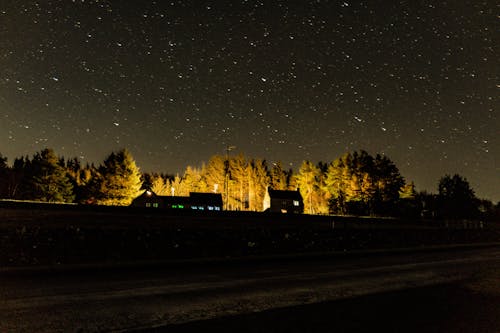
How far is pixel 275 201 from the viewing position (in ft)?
335

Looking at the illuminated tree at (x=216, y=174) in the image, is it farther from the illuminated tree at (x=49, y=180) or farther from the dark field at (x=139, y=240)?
the dark field at (x=139, y=240)

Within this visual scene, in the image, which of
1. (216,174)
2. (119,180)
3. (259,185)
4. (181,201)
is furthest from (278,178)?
(119,180)

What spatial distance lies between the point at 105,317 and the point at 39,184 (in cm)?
6802

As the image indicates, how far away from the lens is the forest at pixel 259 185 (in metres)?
68.2

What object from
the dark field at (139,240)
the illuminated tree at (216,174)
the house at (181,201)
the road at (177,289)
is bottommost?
the road at (177,289)

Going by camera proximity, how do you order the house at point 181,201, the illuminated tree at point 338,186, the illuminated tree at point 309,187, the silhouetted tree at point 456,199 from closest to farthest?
the house at point 181,201 → the illuminated tree at point 338,186 → the silhouetted tree at point 456,199 → the illuminated tree at point 309,187

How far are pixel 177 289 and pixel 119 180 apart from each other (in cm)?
6176

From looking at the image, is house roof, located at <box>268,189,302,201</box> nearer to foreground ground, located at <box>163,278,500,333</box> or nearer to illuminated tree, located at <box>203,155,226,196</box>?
illuminated tree, located at <box>203,155,226,196</box>

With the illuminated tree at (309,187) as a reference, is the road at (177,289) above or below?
below

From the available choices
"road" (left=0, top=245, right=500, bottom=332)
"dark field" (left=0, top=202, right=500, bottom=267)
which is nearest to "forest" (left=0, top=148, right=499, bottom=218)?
"dark field" (left=0, top=202, right=500, bottom=267)

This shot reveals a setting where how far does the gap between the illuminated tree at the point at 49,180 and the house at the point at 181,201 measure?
38.3 ft

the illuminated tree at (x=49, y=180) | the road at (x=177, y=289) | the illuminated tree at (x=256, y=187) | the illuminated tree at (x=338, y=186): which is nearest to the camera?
the road at (x=177, y=289)

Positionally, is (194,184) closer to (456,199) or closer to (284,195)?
(284,195)

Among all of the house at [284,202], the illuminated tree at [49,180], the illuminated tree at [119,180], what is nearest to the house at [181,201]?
the illuminated tree at [119,180]
